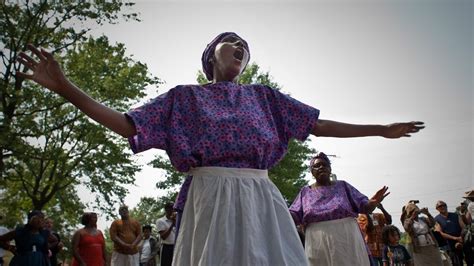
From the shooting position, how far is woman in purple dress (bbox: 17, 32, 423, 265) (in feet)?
7.75

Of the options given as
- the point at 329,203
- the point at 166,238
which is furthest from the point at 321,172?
the point at 166,238

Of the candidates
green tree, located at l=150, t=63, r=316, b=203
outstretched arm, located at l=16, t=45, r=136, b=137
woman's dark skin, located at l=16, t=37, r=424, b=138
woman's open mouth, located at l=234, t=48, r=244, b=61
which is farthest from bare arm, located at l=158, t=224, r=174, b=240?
green tree, located at l=150, t=63, r=316, b=203

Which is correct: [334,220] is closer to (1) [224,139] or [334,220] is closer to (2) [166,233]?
(1) [224,139]

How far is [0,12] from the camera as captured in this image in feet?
56.1

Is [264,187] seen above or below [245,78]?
below

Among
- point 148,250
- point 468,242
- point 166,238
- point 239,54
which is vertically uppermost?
point 239,54

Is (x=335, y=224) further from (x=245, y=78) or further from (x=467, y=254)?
(x=245, y=78)

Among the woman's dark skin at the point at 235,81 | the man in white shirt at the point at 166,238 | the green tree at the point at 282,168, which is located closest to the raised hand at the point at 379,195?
the woman's dark skin at the point at 235,81

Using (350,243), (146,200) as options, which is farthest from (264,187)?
(146,200)

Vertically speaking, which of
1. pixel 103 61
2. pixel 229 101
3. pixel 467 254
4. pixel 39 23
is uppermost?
pixel 39 23

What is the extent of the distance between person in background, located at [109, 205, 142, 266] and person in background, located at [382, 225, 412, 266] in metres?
5.26

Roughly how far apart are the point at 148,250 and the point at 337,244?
8986 millimetres

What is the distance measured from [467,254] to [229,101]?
32.5ft

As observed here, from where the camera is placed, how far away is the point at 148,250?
13859 mm
